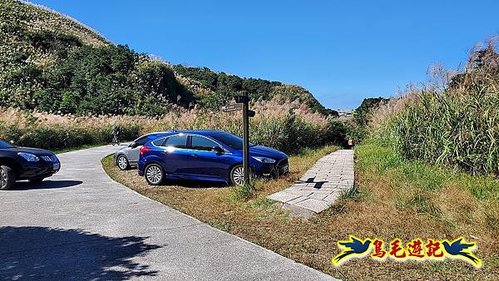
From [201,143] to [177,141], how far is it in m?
0.74

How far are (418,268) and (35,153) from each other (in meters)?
9.94

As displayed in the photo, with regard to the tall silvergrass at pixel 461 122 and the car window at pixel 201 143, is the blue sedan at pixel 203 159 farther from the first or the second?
the tall silvergrass at pixel 461 122

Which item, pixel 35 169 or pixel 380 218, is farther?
pixel 35 169

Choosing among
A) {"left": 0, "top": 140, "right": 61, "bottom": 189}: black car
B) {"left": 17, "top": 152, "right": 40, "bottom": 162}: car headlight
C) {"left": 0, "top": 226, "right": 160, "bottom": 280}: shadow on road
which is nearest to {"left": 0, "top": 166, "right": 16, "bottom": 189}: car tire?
{"left": 0, "top": 140, "right": 61, "bottom": 189}: black car

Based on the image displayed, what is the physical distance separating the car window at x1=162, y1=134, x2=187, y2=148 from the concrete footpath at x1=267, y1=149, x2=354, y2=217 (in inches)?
125

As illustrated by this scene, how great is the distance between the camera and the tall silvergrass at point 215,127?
1795cm

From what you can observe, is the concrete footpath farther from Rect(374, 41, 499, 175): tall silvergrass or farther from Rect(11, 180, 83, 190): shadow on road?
Rect(11, 180, 83, 190): shadow on road

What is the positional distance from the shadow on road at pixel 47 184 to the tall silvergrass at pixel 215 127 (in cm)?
727

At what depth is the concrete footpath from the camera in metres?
7.13

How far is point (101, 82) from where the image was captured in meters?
41.0

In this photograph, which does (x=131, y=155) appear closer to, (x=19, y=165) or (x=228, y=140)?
(x=19, y=165)

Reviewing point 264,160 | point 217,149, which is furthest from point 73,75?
point 264,160

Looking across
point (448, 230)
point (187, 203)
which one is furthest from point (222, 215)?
point (448, 230)

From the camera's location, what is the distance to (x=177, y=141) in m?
11.2
